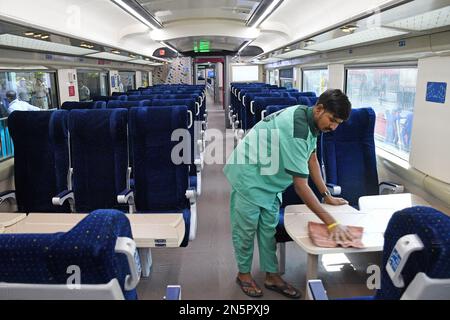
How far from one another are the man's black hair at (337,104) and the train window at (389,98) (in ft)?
6.98

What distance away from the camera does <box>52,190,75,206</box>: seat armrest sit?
9.55 ft

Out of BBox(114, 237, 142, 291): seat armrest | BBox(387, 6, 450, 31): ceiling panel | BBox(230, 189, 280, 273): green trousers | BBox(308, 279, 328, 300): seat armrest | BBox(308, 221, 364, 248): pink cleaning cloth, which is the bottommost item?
BBox(230, 189, 280, 273): green trousers

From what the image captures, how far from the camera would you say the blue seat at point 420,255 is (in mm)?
917

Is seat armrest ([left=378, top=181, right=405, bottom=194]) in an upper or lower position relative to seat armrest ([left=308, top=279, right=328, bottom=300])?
lower

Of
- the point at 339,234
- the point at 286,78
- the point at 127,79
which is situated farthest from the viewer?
the point at 286,78

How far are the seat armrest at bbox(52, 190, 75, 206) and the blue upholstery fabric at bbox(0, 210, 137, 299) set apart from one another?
2.09m

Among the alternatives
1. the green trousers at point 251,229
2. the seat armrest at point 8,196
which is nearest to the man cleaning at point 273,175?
the green trousers at point 251,229

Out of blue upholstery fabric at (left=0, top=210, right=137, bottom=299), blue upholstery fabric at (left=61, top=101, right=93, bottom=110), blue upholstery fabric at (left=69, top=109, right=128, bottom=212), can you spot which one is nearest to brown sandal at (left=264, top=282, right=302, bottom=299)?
blue upholstery fabric at (left=69, top=109, right=128, bottom=212)

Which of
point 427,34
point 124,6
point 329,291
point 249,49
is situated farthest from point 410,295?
point 249,49

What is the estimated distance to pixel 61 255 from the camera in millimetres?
907

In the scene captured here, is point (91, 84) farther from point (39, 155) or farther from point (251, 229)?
point (251, 229)

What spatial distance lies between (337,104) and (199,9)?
7050 millimetres

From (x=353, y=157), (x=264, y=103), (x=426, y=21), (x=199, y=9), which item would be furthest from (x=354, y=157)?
(x=199, y=9)

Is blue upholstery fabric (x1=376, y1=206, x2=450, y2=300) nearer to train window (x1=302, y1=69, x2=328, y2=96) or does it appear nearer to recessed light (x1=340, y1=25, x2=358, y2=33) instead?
recessed light (x1=340, y1=25, x2=358, y2=33)
